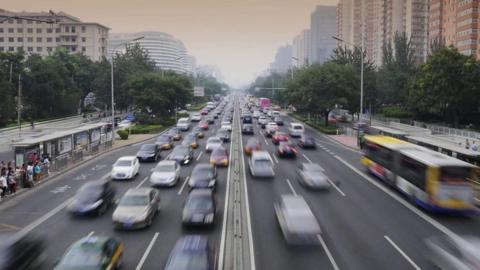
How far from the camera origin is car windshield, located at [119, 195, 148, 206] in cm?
2158

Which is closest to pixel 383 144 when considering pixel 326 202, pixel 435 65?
pixel 326 202

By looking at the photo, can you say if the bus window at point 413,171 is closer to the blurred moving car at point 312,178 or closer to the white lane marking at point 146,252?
the blurred moving car at point 312,178

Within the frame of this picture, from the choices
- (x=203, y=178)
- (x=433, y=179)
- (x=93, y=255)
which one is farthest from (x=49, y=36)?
(x=93, y=255)

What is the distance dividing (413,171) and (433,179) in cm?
234

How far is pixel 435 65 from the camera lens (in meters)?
59.2

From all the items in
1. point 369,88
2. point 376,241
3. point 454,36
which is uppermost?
point 454,36

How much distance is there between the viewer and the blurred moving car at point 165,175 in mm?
29281

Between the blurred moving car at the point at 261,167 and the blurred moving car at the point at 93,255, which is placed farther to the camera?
the blurred moving car at the point at 261,167

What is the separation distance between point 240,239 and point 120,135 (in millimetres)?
39995

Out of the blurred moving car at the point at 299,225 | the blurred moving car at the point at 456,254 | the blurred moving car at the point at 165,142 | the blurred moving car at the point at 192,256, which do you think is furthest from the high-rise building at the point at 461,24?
the blurred moving car at the point at 192,256

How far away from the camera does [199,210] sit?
20969 mm

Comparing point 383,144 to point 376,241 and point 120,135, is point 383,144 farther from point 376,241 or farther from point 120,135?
point 120,135

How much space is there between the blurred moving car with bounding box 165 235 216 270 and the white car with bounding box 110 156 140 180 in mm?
17466

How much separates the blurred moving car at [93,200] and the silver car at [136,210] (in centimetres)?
190
